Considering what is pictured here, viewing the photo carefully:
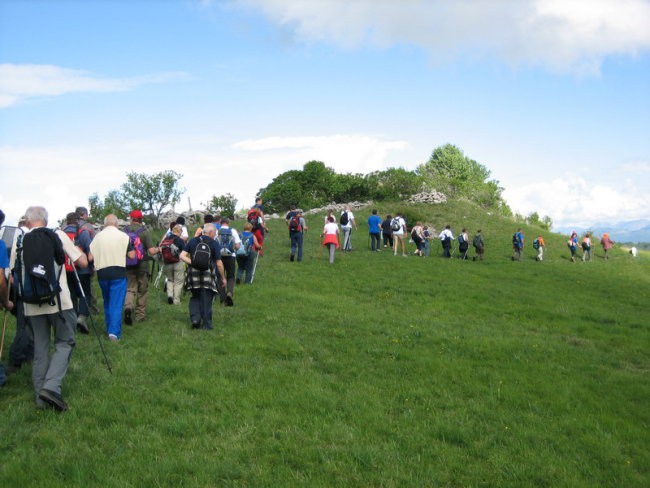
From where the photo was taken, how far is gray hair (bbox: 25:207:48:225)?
6637 mm

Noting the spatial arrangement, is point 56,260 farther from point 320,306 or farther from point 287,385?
point 320,306

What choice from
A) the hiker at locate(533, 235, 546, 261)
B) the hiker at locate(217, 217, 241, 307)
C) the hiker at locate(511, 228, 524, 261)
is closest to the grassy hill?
the hiker at locate(217, 217, 241, 307)

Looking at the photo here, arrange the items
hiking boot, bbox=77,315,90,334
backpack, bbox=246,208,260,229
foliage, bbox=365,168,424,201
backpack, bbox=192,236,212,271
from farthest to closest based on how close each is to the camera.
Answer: foliage, bbox=365,168,424,201, backpack, bbox=246,208,260,229, backpack, bbox=192,236,212,271, hiking boot, bbox=77,315,90,334

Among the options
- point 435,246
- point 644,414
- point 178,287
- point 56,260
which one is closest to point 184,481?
point 56,260

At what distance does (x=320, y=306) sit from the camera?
48.9ft

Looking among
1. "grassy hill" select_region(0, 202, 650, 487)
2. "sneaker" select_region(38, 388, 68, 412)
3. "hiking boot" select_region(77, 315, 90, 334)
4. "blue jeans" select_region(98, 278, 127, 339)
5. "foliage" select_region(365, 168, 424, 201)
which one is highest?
"foliage" select_region(365, 168, 424, 201)

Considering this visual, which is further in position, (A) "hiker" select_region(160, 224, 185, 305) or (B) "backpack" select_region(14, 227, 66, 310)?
(A) "hiker" select_region(160, 224, 185, 305)

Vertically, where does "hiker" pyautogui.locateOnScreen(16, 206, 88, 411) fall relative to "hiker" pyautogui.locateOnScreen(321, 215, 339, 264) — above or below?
below

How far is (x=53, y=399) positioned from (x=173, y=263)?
7406 millimetres

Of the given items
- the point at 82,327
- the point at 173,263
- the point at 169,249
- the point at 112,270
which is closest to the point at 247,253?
the point at 173,263

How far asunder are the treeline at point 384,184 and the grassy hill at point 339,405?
41.1 metres

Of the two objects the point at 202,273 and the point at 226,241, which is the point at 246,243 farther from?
the point at 202,273

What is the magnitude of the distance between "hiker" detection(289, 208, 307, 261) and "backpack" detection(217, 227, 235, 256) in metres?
7.03

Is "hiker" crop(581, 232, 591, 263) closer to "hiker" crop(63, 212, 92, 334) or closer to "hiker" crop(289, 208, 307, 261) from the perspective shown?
"hiker" crop(289, 208, 307, 261)
